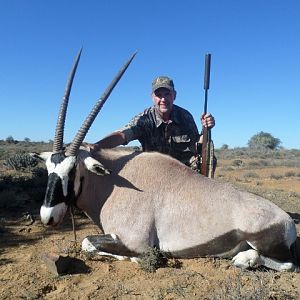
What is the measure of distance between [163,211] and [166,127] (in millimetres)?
2387

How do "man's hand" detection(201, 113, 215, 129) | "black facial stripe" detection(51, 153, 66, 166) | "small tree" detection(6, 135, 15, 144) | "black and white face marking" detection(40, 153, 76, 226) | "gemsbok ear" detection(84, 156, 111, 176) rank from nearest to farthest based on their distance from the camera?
"black and white face marking" detection(40, 153, 76, 226), "black facial stripe" detection(51, 153, 66, 166), "gemsbok ear" detection(84, 156, 111, 176), "man's hand" detection(201, 113, 215, 129), "small tree" detection(6, 135, 15, 144)

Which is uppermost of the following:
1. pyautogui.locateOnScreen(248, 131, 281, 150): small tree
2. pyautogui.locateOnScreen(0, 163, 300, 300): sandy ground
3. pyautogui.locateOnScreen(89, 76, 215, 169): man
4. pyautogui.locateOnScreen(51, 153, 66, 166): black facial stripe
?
pyautogui.locateOnScreen(248, 131, 281, 150): small tree

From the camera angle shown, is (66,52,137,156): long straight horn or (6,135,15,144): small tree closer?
(66,52,137,156): long straight horn

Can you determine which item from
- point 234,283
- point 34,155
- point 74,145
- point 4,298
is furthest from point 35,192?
point 234,283

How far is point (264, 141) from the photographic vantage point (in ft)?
180

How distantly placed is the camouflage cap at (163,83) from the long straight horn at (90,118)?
1622 millimetres

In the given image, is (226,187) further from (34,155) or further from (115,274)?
(34,155)

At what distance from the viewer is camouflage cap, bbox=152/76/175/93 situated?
6.24 m

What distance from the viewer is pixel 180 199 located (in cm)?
444

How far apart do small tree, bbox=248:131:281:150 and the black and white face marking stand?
51443 mm

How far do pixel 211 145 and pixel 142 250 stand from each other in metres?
2.43

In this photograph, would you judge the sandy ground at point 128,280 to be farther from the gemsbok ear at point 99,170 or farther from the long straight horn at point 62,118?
the long straight horn at point 62,118

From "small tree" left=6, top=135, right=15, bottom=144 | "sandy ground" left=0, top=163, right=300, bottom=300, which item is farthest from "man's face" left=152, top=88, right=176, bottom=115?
"small tree" left=6, top=135, right=15, bottom=144

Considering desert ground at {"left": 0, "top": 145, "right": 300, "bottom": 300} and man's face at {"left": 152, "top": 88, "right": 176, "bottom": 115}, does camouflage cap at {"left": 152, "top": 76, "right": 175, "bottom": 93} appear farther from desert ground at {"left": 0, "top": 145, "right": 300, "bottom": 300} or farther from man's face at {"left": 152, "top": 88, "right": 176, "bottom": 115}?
desert ground at {"left": 0, "top": 145, "right": 300, "bottom": 300}
